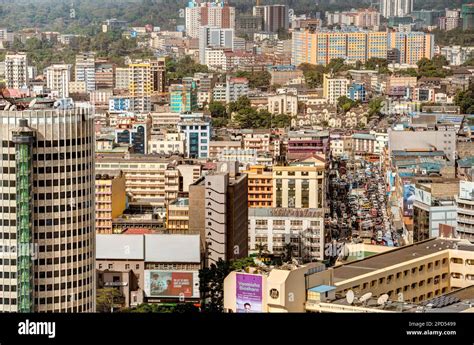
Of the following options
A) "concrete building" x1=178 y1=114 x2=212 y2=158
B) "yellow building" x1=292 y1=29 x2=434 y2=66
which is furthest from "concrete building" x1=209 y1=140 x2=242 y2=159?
"yellow building" x1=292 y1=29 x2=434 y2=66

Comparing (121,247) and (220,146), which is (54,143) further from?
(220,146)

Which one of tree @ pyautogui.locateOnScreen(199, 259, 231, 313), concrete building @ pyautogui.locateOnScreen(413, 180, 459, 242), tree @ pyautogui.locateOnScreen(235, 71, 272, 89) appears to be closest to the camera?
tree @ pyautogui.locateOnScreen(199, 259, 231, 313)

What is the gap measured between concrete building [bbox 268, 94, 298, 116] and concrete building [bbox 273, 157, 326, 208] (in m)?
8.05

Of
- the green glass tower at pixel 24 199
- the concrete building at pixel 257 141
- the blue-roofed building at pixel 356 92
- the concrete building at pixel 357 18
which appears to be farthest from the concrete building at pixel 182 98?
the green glass tower at pixel 24 199

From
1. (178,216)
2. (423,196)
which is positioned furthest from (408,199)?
(178,216)

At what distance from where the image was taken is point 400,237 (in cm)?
727

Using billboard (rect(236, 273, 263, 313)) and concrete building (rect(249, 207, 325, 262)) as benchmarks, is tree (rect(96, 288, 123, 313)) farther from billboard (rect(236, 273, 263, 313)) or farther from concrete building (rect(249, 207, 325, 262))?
billboard (rect(236, 273, 263, 313))

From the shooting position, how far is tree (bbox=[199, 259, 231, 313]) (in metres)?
4.84

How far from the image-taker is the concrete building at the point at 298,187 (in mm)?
7629

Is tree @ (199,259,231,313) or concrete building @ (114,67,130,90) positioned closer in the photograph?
tree @ (199,259,231,313)

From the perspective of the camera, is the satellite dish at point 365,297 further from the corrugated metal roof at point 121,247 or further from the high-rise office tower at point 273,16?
the high-rise office tower at point 273,16

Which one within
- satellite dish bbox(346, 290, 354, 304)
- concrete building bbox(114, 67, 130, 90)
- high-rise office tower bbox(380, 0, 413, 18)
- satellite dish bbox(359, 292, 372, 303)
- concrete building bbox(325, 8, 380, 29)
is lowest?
concrete building bbox(114, 67, 130, 90)

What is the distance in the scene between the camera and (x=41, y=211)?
413 cm

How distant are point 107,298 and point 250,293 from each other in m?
2.48
